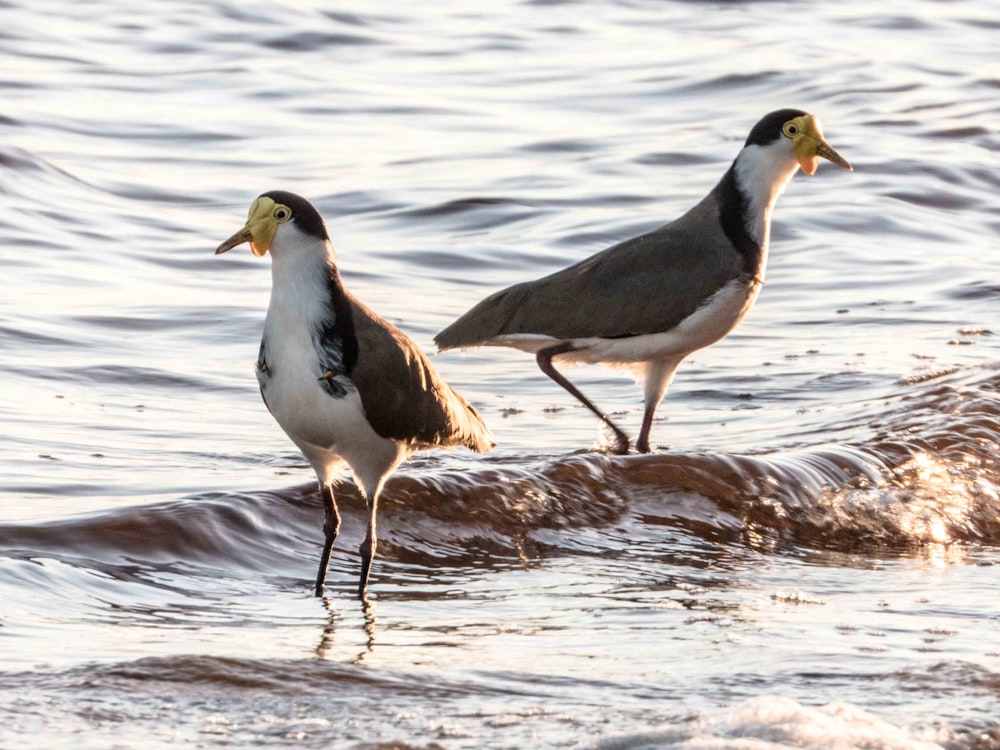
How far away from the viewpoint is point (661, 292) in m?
8.34

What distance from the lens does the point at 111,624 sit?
5621 millimetres

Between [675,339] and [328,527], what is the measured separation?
2466mm

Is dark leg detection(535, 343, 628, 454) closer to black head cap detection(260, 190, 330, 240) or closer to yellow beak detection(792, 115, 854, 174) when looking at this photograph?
yellow beak detection(792, 115, 854, 174)

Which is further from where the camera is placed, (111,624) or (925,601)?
(925,601)

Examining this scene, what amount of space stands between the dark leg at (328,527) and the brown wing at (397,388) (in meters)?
0.43

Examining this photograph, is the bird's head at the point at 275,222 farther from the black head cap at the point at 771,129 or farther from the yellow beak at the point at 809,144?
the yellow beak at the point at 809,144

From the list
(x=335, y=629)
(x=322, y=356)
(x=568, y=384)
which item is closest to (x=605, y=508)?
(x=568, y=384)

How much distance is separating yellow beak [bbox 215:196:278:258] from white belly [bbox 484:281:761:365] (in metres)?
2.97

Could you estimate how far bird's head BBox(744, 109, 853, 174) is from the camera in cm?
884

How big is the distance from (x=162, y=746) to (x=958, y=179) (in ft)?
42.5

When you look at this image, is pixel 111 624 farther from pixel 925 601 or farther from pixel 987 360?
pixel 987 360

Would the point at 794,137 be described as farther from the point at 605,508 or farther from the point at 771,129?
the point at 605,508

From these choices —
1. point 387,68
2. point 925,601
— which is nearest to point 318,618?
point 925,601

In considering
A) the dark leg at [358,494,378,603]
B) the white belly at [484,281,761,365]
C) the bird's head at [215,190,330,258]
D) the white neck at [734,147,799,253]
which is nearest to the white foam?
the dark leg at [358,494,378,603]
